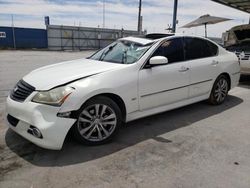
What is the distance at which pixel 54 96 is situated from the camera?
309 centimetres

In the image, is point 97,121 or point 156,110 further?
point 156,110

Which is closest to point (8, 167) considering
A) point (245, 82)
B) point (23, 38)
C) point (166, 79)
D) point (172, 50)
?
point (166, 79)

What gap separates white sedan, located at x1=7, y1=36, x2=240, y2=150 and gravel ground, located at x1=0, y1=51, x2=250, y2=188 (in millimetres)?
Result: 256

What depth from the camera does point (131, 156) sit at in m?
3.23

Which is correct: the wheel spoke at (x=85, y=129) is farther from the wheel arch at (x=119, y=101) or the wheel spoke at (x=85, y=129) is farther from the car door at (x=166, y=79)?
the car door at (x=166, y=79)

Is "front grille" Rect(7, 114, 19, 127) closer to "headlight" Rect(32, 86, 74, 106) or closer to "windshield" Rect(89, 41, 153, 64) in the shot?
"headlight" Rect(32, 86, 74, 106)

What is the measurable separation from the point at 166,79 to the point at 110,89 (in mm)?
1128

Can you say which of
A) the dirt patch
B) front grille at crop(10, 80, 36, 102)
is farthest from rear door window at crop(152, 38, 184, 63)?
the dirt patch

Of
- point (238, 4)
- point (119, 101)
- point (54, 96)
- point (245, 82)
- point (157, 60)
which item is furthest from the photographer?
point (238, 4)

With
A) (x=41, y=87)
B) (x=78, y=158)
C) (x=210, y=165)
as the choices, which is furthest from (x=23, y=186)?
(x=210, y=165)

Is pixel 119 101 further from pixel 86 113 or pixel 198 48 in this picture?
pixel 198 48

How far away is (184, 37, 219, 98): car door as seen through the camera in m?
4.62

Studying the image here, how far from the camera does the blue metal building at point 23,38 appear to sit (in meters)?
25.0

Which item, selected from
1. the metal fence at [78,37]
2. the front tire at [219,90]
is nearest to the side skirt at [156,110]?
the front tire at [219,90]
